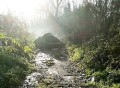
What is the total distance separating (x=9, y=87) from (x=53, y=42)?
18.8 metres

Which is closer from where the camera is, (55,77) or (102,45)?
(55,77)

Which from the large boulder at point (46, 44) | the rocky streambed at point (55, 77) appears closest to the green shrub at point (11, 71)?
the rocky streambed at point (55, 77)

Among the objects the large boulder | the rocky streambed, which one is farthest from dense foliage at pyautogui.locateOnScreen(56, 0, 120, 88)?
the large boulder

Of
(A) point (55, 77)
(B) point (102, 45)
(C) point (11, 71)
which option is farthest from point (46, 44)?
(C) point (11, 71)

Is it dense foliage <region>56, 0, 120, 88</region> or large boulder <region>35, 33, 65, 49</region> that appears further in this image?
large boulder <region>35, 33, 65, 49</region>

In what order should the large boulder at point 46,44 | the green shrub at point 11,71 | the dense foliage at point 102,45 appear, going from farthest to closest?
1. the large boulder at point 46,44
2. the dense foliage at point 102,45
3. the green shrub at point 11,71

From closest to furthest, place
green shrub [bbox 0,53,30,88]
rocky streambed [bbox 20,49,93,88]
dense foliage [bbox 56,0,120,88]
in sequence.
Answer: green shrub [bbox 0,53,30,88] → rocky streambed [bbox 20,49,93,88] → dense foliage [bbox 56,0,120,88]

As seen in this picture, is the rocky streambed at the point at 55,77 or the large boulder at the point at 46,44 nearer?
the rocky streambed at the point at 55,77

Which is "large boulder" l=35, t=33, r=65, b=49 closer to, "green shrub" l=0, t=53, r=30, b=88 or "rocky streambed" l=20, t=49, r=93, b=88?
"rocky streambed" l=20, t=49, r=93, b=88

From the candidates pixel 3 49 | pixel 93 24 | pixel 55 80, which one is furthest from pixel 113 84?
pixel 93 24

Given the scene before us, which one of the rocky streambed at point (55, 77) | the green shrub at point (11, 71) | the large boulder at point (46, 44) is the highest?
the large boulder at point (46, 44)

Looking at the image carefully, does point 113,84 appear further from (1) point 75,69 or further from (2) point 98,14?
(2) point 98,14

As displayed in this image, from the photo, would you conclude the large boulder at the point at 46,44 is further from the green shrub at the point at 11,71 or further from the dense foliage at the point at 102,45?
the green shrub at the point at 11,71

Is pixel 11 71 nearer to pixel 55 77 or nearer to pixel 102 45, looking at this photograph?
pixel 55 77
